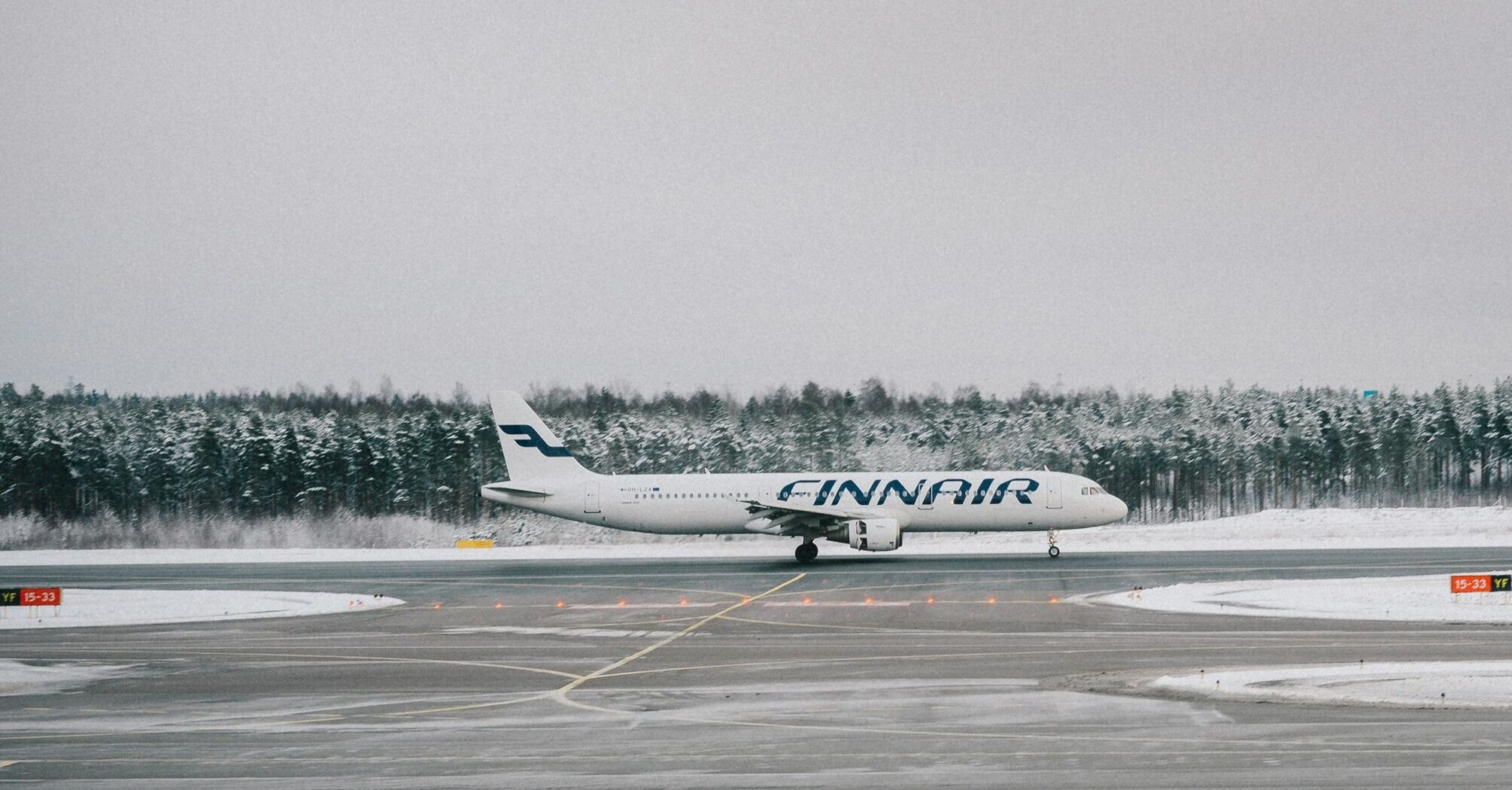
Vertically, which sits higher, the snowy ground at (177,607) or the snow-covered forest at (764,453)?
the snow-covered forest at (764,453)

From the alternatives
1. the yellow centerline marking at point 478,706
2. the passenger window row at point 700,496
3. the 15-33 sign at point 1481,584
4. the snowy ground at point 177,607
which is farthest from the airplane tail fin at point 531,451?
the yellow centerline marking at point 478,706

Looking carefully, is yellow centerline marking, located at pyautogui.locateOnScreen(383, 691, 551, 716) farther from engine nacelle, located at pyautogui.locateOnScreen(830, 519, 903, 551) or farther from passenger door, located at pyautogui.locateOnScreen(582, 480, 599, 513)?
passenger door, located at pyautogui.locateOnScreen(582, 480, 599, 513)

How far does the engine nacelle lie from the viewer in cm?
4784

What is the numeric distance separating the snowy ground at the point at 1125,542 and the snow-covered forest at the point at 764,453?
29129 millimetres

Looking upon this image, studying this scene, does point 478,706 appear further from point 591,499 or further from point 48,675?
point 591,499

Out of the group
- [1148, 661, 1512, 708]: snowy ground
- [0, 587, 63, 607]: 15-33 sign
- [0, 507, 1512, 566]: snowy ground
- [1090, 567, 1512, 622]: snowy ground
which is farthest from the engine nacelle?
[1148, 661, 1512, 708]: snowy ground

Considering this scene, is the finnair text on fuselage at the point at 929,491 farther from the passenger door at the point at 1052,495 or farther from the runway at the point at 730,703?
the runway at the point at 730,703

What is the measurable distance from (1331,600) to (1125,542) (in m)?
26.8

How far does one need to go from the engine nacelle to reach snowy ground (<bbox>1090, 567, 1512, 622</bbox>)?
14.4m

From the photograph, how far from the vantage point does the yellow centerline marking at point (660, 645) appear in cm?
1961

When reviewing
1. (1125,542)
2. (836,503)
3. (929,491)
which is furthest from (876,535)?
(1125,542)

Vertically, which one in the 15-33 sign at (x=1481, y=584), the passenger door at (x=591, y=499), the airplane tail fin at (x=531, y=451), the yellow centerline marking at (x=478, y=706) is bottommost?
the yellow centerline marking at (x=478, y=706)

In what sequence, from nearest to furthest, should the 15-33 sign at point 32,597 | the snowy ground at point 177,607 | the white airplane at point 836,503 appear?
the snowy ground at point 177,607 → the 15-33 sign at point 32,597 → the white airplane at point 836,503

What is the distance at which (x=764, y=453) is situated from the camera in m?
106
